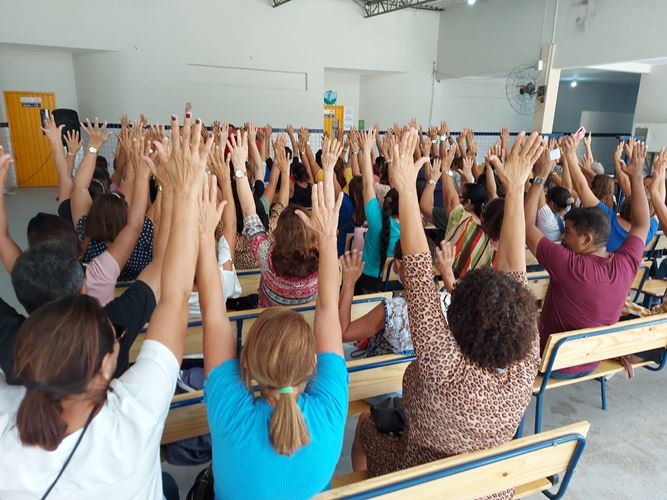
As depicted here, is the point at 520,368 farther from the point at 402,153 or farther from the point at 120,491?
the point at 120,491

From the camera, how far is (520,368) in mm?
1492

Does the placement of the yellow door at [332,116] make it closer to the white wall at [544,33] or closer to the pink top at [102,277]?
the white wall at [544,33]

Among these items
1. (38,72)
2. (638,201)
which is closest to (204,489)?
(638,201)

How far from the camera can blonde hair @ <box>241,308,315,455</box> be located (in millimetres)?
1100

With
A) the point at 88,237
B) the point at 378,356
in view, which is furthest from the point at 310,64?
the point at 378,356

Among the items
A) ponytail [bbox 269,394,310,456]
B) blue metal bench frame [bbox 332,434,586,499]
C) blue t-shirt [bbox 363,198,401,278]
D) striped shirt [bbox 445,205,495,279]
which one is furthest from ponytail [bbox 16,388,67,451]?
blue t-shirt [bbox 363,198,401,278]

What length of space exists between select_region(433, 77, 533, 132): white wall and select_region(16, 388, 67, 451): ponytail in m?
12.7

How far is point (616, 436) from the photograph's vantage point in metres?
2.67

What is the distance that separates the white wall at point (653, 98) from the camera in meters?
9.39

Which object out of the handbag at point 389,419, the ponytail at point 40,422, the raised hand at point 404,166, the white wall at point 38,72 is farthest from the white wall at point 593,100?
the ponytail at point 40,422

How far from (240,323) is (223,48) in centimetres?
940

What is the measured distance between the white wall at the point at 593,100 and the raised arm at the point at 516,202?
1467 centimetres

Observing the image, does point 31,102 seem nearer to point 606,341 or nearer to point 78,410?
point 78,410

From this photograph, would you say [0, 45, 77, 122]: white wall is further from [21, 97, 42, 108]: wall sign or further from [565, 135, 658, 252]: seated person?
[565, 135, 658, 252]: seated person
